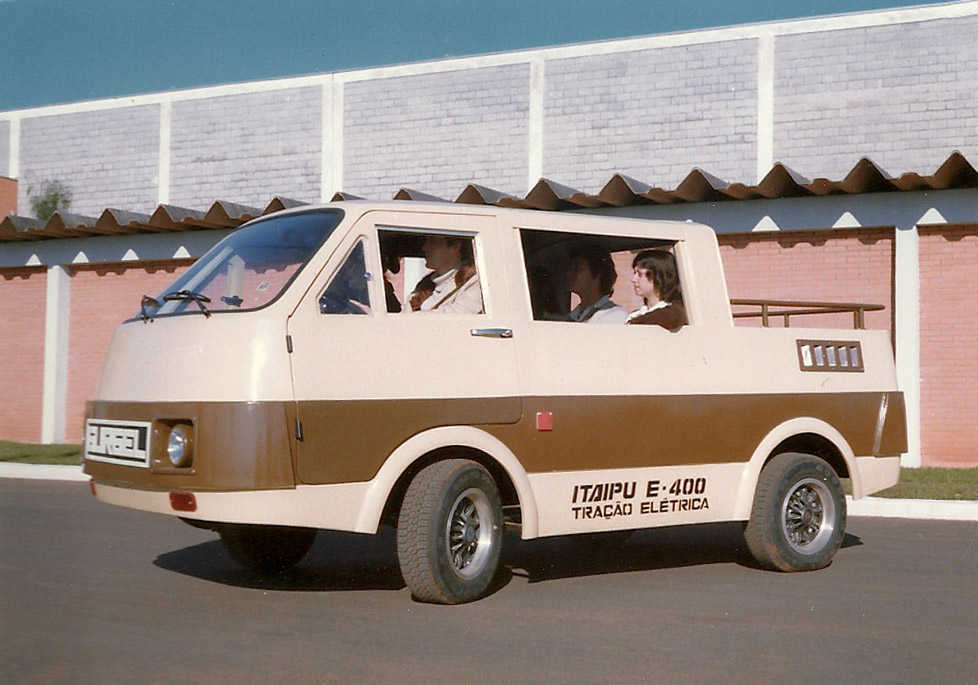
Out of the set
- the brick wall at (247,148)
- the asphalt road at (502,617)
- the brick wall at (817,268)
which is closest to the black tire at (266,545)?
the asphalt road at (502,617)

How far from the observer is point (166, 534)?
391 inches

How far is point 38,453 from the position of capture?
757 inches

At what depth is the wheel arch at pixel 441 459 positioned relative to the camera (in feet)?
21.3

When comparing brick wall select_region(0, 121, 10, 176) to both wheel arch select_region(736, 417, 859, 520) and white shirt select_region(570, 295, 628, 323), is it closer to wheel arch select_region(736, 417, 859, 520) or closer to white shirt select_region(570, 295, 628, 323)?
white shirt select_region(570, 295, 628, 323)

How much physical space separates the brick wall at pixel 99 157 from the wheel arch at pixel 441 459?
70.5 ft

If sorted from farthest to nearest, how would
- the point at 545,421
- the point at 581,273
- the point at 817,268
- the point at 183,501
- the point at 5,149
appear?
the point at 5,149
the point at 817,268
the point at 581,273
the point at 545,421
the point at 183,501

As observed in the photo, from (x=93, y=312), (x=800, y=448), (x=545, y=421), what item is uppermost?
(x=93, y=312)

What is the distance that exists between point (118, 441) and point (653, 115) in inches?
637

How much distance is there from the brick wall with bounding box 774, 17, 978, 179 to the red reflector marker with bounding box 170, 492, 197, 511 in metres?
15.6

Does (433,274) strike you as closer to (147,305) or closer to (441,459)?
(441,459)

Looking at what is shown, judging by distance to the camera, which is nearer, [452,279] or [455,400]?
[455,400]

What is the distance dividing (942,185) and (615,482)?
10.0m

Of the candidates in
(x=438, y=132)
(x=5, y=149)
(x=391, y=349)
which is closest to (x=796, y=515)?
(x=391, y=349)

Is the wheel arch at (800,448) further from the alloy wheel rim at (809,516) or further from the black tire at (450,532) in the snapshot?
the black tire at (450,532)
